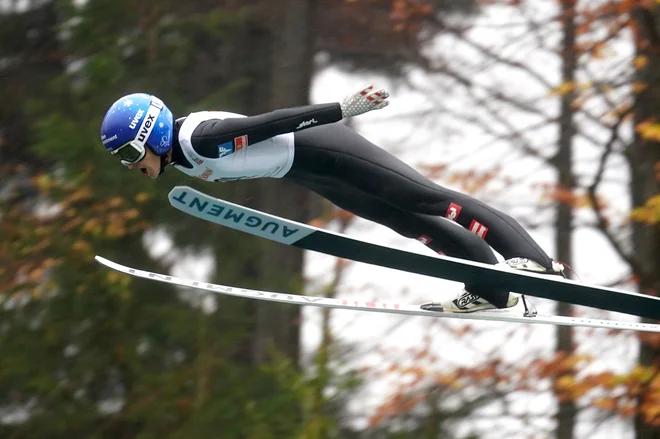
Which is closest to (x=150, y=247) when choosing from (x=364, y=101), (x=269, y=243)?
(x=269, y=243)

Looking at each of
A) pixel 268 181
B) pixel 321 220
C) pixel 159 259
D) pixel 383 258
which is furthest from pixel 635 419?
pixel 383 258

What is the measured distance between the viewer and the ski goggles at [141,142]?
160 inches

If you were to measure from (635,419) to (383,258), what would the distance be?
5.07 meters

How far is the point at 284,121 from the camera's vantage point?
4.00 metres

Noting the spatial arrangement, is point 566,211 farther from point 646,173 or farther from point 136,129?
point 136,129

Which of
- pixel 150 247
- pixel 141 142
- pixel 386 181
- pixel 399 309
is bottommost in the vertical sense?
pixel 399 309

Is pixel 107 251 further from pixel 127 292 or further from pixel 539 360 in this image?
pixel 539 360

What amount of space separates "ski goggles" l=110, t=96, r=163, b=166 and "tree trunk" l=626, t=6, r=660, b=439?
5.41 metres

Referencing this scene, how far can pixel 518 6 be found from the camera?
9.62m

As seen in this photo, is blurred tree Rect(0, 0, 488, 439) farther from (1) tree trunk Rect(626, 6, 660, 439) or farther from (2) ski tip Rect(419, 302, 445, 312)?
(2) ski tip Rect(419, 302, 445, 312)

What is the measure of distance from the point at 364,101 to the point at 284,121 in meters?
0.34

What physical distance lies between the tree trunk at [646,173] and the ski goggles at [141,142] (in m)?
5.41

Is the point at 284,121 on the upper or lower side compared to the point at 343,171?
upper

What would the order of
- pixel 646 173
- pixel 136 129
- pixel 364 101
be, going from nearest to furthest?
pixel 364 101, pixel 136 129, pixel 646 173
